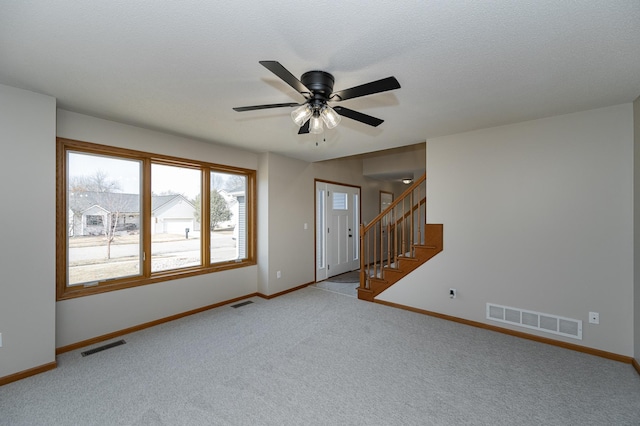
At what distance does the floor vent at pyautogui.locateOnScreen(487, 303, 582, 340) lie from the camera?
Answer: 114 inches

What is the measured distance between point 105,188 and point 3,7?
82.5 inches

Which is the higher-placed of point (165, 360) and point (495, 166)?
point (495, 166)

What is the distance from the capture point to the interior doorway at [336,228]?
568 cm

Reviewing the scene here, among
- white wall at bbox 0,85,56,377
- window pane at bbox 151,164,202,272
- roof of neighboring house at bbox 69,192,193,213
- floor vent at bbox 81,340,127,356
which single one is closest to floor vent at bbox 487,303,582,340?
window pane at bbox 151,164,202,272

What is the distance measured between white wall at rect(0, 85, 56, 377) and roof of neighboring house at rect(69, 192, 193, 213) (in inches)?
17.3

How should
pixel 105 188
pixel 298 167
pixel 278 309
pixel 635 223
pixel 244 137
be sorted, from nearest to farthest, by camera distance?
pixel 635 223
pixel 105 188
pixel 244 137
pixel 278 309
pixel 298 167

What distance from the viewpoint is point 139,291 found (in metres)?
3.35

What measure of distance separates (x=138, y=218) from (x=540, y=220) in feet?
15.5

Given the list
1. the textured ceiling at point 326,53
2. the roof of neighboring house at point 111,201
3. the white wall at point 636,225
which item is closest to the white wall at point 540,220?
the white wall at point 636,225

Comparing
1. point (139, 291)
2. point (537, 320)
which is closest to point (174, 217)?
point (139, 291)

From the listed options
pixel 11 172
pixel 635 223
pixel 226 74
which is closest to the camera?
pixel 226 74

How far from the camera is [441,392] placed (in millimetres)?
2176

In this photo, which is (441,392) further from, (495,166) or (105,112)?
(105,112)

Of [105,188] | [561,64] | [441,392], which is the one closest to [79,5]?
[105,188]
